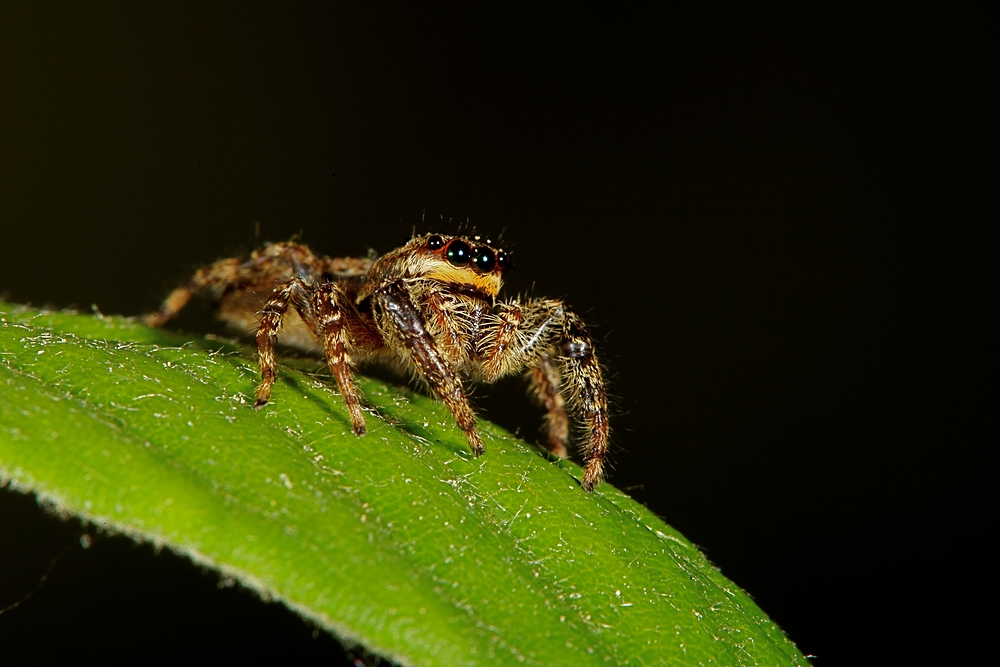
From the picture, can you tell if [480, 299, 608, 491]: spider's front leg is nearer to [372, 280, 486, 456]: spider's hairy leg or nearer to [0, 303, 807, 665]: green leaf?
[372, 280, 486, 456]: spider's hairy leg

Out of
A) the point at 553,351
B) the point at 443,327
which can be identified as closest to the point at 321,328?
the point at 443,327

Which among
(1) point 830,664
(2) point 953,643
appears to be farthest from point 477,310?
(2) point 953,643

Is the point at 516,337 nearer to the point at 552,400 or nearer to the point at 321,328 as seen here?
the point at 552,400

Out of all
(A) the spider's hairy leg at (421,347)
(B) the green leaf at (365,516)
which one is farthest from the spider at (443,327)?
(B) the green leaf at (365,516)

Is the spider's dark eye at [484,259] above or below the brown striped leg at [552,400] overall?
above

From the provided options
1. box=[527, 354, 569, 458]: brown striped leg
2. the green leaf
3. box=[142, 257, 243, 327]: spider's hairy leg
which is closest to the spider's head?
box=[527, 354, 569, 458]: brown striped leg

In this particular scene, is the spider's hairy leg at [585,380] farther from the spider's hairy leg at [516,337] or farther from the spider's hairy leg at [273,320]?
the spider's hairy leg at [273,320]

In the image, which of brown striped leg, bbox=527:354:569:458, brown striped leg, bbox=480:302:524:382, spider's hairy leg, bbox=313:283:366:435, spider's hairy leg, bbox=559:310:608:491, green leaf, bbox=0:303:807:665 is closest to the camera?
green leaf, bbox=0:303:807:665
